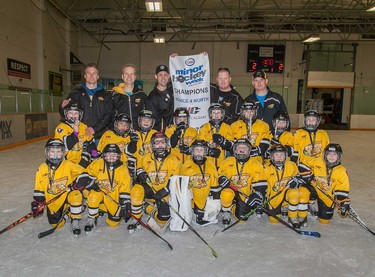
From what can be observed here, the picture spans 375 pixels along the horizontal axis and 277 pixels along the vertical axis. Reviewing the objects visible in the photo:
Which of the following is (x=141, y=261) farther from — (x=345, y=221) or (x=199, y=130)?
(x=345, y=221)

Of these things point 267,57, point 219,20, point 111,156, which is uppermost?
point 219,20

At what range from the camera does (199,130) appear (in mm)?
3500

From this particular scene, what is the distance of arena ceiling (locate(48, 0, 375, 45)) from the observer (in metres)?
11.0

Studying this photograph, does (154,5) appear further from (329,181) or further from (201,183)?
(329,181)

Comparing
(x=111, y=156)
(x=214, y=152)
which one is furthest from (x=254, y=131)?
(x=111, y=156)

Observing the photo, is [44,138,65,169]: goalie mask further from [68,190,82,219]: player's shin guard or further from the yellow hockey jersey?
the yellow hockey jersey

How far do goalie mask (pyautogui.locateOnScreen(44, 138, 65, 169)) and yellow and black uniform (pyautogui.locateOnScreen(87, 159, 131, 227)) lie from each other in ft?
1.06

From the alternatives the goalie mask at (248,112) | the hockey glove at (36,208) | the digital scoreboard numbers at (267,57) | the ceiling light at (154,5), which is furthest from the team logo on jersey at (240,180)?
the digital scoreboard numbers at (267,57)

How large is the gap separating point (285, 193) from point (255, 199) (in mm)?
308

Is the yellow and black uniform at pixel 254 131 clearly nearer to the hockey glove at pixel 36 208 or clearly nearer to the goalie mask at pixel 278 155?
the goalie mask at pixel 278 155

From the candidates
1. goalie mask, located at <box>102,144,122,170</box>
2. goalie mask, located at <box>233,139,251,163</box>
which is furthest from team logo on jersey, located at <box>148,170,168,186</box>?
goalie mask, located at <box>233,139,251,163</box>

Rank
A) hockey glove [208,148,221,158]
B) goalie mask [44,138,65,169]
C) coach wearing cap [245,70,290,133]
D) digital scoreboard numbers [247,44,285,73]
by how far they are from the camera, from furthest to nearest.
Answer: digital scoreboard numbers [247,44,285,73], coach wearing cap [245,70,290,133], hockey glove [208,148,221,158], goalie mask [44,138,65,169]

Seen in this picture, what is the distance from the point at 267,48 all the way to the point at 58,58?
9186mm

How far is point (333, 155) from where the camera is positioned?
295 centimetres
